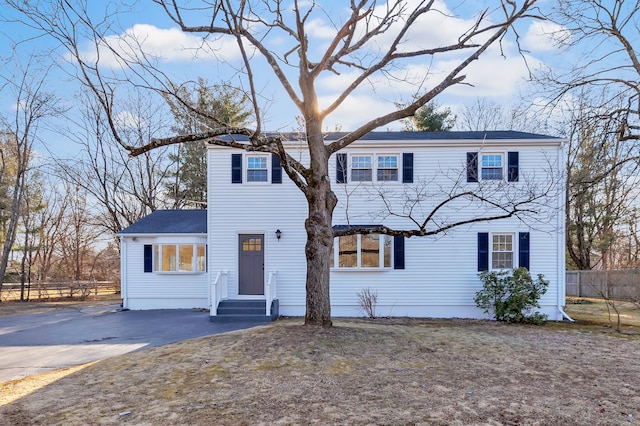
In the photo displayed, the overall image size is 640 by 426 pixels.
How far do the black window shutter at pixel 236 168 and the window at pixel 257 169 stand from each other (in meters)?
0.24

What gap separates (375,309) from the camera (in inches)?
471

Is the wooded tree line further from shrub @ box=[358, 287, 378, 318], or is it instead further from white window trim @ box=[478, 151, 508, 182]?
shrub @ box=[358, 287, 378, 318]

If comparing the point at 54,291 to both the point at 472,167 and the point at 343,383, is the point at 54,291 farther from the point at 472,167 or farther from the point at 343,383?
the point at 472,167

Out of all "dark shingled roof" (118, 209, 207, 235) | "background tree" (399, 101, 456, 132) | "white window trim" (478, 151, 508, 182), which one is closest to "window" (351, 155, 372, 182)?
"white window trim" (478, 151, 508, 182)

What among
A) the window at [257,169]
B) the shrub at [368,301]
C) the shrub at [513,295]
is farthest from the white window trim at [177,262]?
the shrub at [513,295]

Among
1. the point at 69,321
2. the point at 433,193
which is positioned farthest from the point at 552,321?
the point at 69,321

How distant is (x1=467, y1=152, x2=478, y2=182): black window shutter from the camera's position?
38.6 ft

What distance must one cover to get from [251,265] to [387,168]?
4.94m

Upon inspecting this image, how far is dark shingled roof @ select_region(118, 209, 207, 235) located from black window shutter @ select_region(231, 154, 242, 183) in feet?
9.07

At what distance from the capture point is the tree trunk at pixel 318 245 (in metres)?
8.19

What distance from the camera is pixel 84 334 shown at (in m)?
9.65

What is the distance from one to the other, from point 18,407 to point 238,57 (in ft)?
21.2

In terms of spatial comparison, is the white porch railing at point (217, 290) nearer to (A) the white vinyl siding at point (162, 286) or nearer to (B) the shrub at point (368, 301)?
(A) the white vinyl siding at point (162, 286)

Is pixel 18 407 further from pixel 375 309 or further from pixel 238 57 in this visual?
pixel 375 309
